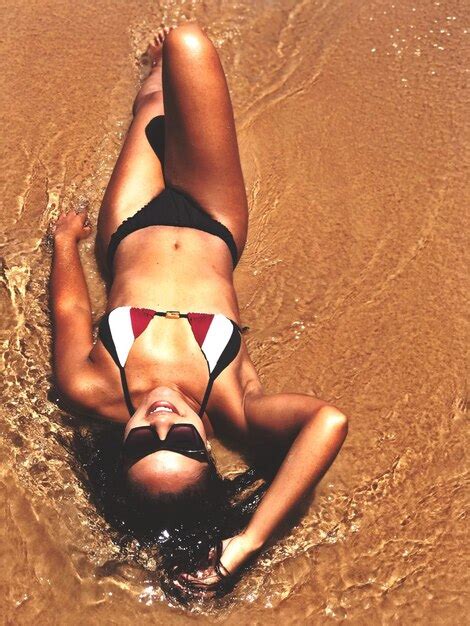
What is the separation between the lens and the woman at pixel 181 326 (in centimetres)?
284

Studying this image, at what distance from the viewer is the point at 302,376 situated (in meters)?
3.55

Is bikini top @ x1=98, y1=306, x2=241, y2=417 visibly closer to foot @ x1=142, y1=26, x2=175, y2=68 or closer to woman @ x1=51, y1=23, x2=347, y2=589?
woman @ x1=51, y1=23, x2=347, y2=589

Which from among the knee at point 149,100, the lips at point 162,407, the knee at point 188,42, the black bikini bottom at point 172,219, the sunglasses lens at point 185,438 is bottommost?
the sunglasses lens at point 185,438

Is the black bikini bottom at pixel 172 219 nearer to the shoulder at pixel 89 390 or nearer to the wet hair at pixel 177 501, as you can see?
the shoulder at pixel 89 390

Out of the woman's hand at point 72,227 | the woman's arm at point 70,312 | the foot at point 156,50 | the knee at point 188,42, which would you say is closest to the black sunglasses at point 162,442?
the woman's arm at point 70,312

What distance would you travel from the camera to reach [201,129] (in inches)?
134

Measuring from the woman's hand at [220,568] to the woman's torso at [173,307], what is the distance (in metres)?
0.50

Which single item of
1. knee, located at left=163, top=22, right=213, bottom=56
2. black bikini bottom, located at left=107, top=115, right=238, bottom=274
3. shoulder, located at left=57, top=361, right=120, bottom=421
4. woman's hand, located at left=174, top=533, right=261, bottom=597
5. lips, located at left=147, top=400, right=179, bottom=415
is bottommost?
woman's hand, located at left=174, top=533, right=261, bottom=597

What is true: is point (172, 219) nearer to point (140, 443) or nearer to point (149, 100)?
point (149, 100)

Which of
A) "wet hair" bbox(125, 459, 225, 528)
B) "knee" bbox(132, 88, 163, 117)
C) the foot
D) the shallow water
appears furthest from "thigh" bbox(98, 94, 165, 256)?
"wet hair" bbox(125, 459, 225, 528)

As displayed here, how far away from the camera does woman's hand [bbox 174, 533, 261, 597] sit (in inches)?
112

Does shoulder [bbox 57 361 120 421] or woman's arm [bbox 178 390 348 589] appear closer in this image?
woman's arm [bbox 178 390 348 589]

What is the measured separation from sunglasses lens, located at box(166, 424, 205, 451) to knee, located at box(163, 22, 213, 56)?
1.69 m

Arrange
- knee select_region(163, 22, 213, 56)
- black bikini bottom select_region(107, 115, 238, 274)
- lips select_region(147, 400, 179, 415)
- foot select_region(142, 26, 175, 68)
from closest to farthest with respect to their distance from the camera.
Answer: lips select_region(147, 400, 179, 415) → knee select_region(163, 22, 213, 56) → black bikini bottom select_region(107, 115, 238, 274) → foot select_region(142, 26, 175, 68)
